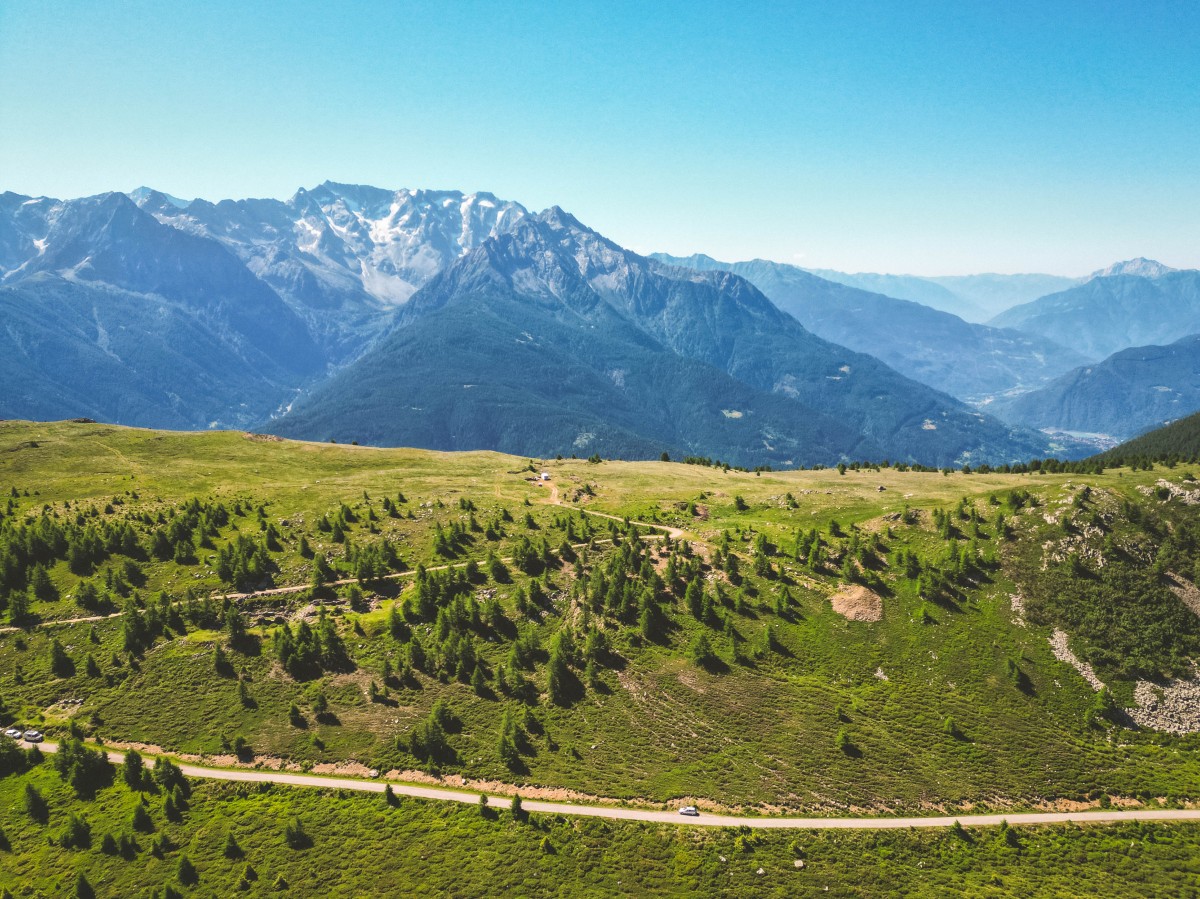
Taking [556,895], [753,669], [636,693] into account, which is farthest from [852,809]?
[556,895]

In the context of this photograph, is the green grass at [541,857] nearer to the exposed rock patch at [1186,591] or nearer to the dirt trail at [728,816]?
the dirt trail at [728,816]

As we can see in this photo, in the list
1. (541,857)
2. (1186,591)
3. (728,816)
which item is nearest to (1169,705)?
(1186,591)

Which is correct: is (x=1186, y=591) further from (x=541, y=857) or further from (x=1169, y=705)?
(x=541, y=857)

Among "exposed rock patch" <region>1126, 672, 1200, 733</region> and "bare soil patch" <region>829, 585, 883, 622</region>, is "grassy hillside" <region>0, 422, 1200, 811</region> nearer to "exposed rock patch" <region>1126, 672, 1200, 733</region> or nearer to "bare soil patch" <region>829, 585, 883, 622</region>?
"bare soil patch" <region>829, 585, 883, 622</region>

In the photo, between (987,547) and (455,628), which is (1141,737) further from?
(455,628)

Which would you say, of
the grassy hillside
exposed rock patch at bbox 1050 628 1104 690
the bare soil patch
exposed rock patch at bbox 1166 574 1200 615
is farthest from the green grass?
exposed rock patch at bbox 1166 574 1200 615

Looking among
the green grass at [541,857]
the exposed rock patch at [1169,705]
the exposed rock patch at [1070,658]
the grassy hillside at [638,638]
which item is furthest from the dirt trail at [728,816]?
the exposed rock patch at [1070,658]
